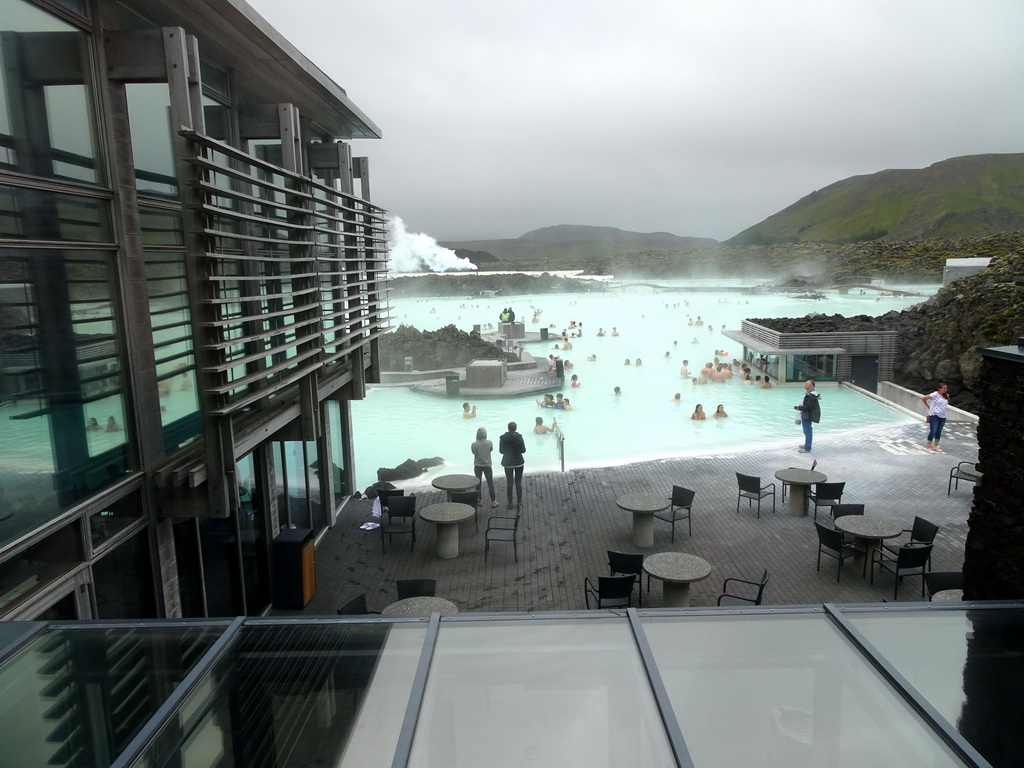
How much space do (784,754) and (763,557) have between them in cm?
732

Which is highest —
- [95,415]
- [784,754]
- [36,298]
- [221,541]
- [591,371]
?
[36,298]

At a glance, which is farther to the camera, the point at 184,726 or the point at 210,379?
the point at 210,379

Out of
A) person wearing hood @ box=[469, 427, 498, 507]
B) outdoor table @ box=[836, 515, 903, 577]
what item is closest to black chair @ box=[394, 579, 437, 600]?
person wearing hood @ box=[469, 427, 498, 507]

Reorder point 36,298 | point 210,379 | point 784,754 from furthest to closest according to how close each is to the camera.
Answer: point 210,379
point 36,298
point 784,754

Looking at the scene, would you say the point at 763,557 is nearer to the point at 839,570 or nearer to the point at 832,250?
the point at 839,570

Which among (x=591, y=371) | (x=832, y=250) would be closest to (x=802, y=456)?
(x=591, y=371)

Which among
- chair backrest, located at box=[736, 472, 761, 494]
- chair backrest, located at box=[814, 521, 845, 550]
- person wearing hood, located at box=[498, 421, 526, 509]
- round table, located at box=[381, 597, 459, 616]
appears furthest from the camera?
person wearing hood, located at box=[498, 421, 526, 509]

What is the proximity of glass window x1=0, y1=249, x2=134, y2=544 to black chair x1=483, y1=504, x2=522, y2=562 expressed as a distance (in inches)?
225

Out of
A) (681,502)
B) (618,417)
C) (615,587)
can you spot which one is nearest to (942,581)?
(615,587)

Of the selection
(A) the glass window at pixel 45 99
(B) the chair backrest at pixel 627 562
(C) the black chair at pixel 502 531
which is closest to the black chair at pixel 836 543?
(B) the chair backrest at pixel 627 562

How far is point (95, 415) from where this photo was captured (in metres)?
4.95

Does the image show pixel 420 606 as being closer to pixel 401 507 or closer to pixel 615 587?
pixel 615 587

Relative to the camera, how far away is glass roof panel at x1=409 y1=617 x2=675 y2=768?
3.02 m

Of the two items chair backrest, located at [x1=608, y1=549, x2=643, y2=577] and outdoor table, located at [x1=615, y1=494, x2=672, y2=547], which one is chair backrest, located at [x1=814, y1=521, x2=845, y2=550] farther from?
chair backrest, located at [x1=608, y1=549, x2=643, y2=577]
